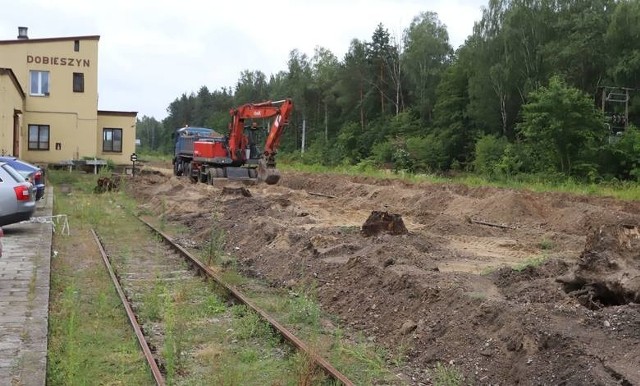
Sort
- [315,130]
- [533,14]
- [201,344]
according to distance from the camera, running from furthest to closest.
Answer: [315,130], [533,14], [201,344]

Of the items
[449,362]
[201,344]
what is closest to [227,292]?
[201,344]

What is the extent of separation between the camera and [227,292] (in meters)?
10.3

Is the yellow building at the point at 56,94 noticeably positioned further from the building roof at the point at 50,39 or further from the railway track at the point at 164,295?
the railway track at the point at 164,295

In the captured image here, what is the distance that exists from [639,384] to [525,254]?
26.4ft

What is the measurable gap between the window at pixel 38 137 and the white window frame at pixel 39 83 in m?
1.91

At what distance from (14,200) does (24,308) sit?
6.65 meters

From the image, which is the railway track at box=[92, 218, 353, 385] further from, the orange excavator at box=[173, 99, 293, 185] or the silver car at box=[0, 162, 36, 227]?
the orange excavator at box=[173, 99, 293, 185]

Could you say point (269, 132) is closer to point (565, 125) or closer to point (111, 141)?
point (565, 125)

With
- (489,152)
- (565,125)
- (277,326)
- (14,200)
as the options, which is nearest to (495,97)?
(489,152)

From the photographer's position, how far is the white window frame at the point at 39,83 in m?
40.9

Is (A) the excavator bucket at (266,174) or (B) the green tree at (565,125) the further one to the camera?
(B) the green tree at (565,125)

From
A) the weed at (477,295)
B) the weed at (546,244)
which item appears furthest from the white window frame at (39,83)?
the weed at (477,295)

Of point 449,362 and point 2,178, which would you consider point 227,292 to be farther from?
point 2,178

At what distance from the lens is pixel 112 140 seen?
1756 inches
